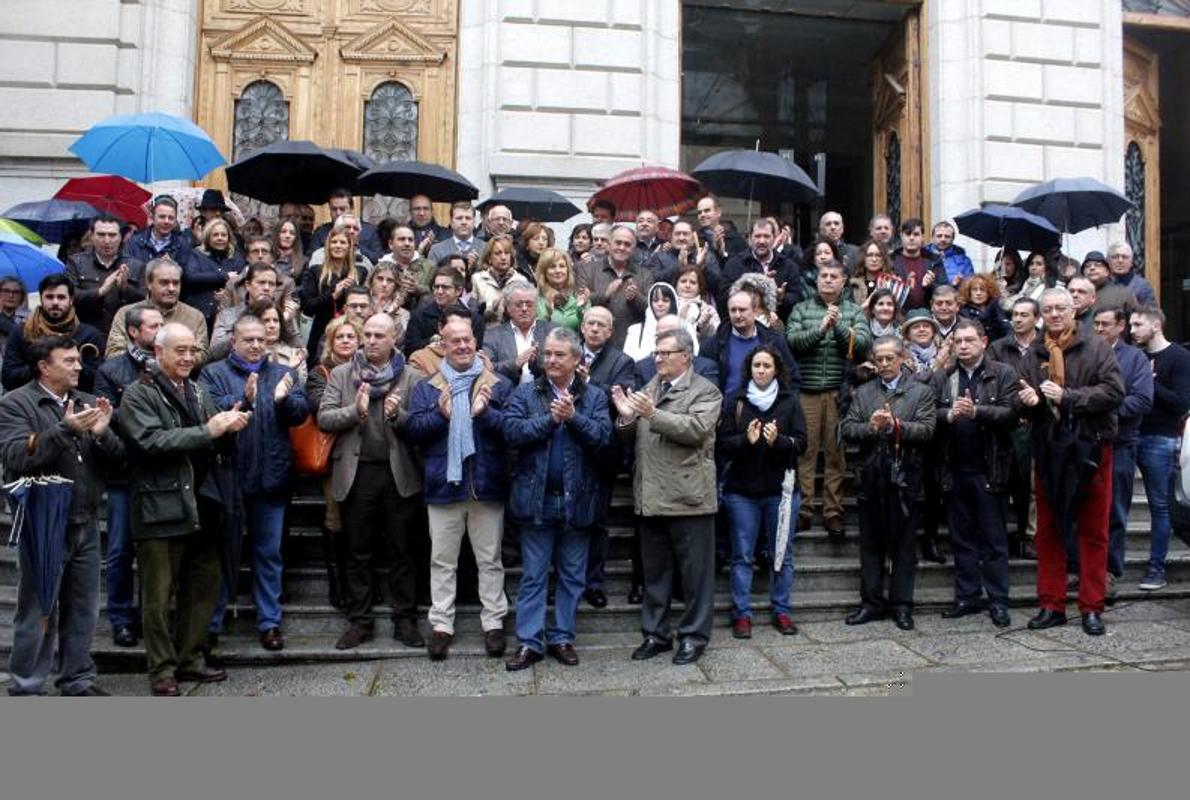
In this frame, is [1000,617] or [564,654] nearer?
[564,654]

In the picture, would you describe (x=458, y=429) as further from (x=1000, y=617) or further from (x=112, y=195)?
(x=112, y=195)

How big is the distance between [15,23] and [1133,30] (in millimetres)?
15074

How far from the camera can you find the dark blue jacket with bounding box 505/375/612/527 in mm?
5992

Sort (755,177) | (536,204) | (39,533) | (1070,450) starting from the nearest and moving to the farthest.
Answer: (39,533), (1070,450), (755,177), (536,204)

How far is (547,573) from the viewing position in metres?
6.21

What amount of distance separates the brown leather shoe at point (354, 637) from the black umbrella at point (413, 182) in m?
4.31

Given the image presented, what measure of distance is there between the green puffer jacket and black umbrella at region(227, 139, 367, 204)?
462 centimetres

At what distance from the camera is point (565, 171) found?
445 inches

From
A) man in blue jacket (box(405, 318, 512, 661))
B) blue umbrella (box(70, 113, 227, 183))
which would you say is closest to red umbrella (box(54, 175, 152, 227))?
blue umbrella (box(70, 113, 227, 183))

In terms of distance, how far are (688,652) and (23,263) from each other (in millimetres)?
5827

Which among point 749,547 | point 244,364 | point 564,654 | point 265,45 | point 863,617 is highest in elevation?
point 265,45

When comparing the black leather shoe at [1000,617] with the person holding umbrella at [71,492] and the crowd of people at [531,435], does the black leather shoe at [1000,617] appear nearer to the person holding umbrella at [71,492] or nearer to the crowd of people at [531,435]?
the crowd of people at [531,435]

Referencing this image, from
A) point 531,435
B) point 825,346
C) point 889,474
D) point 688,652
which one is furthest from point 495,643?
point 825,346

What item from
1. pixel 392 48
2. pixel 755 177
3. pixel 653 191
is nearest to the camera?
pixel 755 177
